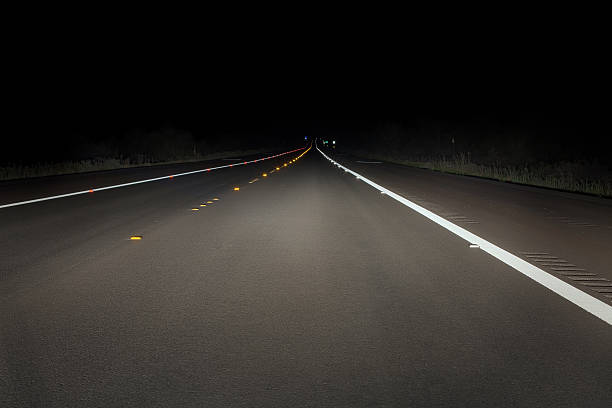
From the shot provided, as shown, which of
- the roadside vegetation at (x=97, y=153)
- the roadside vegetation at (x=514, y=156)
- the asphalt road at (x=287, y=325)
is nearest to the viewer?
the asphalt road at (x=287, y=325)

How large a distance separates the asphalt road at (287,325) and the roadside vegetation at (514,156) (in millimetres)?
12894

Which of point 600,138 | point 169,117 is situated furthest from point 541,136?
point 169,117

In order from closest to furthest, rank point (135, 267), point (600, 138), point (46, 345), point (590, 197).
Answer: point (46, 345)
point (135, 267)
point (590, 197)
point (600, 138)

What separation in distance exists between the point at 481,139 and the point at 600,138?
19914mm

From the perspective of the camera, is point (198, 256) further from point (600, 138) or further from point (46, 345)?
point (600, 138)

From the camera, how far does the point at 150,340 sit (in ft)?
15.7

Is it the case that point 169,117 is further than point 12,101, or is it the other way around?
point 169,117

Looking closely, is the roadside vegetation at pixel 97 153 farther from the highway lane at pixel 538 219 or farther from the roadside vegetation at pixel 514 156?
the roadside vegetation at pixel 514 156

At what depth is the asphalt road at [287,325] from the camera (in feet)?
12.5

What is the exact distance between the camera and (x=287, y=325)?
5.17 meters

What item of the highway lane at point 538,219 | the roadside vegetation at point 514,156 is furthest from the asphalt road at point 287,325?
the roadside vegetation at point 514,156

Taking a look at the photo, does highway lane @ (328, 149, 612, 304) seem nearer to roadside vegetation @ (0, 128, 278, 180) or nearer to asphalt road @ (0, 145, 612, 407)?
asphalt road @ (0, 145, 612, 407)

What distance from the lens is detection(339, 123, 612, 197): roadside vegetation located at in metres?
24.7

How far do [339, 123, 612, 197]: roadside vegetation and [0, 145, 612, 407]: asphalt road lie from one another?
1289 centimetres
